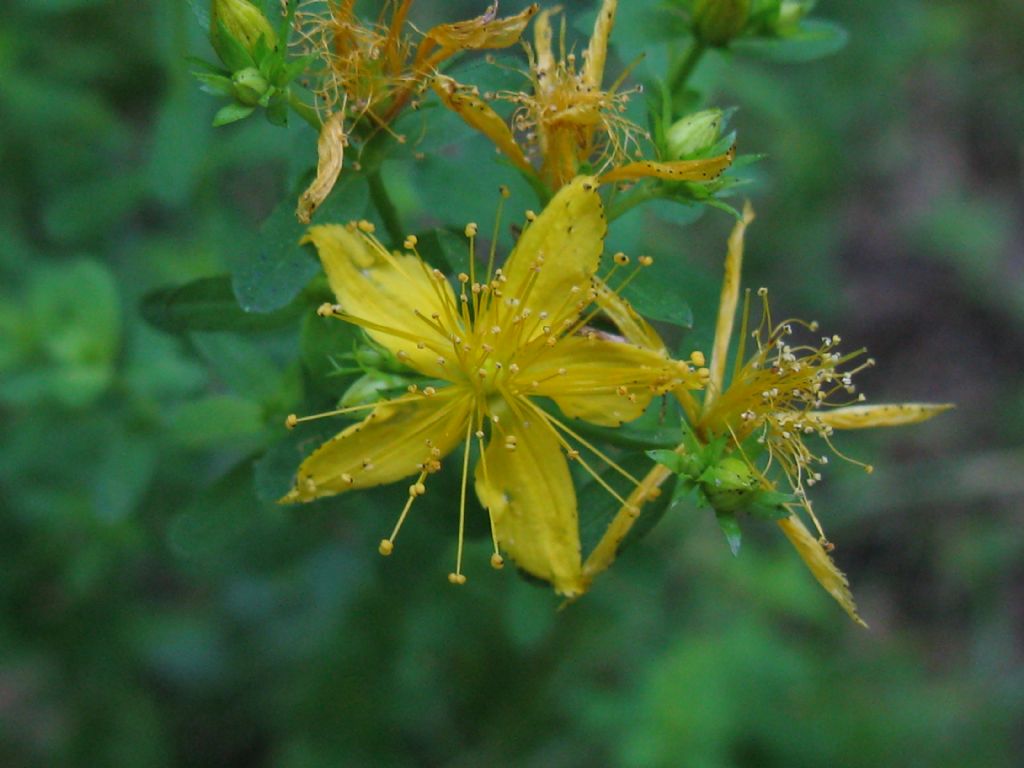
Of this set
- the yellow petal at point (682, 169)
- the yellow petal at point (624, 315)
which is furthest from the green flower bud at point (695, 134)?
the yellow petal at point (624, 315)

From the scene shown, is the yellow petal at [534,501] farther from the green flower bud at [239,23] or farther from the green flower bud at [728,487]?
the green flower bud at [239,23]

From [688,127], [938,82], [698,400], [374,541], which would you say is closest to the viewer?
[688,127]

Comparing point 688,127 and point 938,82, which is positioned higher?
point 688,127

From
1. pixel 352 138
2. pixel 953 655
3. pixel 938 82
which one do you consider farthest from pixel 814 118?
pixel 352 138

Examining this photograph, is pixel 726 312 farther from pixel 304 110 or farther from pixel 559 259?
A: pixel 304 110

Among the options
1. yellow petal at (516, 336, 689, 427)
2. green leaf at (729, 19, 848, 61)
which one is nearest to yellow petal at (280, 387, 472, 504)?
yellow petal at (516, 336, 689, 427)

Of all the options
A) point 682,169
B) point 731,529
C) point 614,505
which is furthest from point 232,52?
point 731,529

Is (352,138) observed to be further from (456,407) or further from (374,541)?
(374,541)

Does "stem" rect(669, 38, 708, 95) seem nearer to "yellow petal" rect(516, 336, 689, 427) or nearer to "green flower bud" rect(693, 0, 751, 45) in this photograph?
"green flower bud" rect(693, 0, 751, 45)
